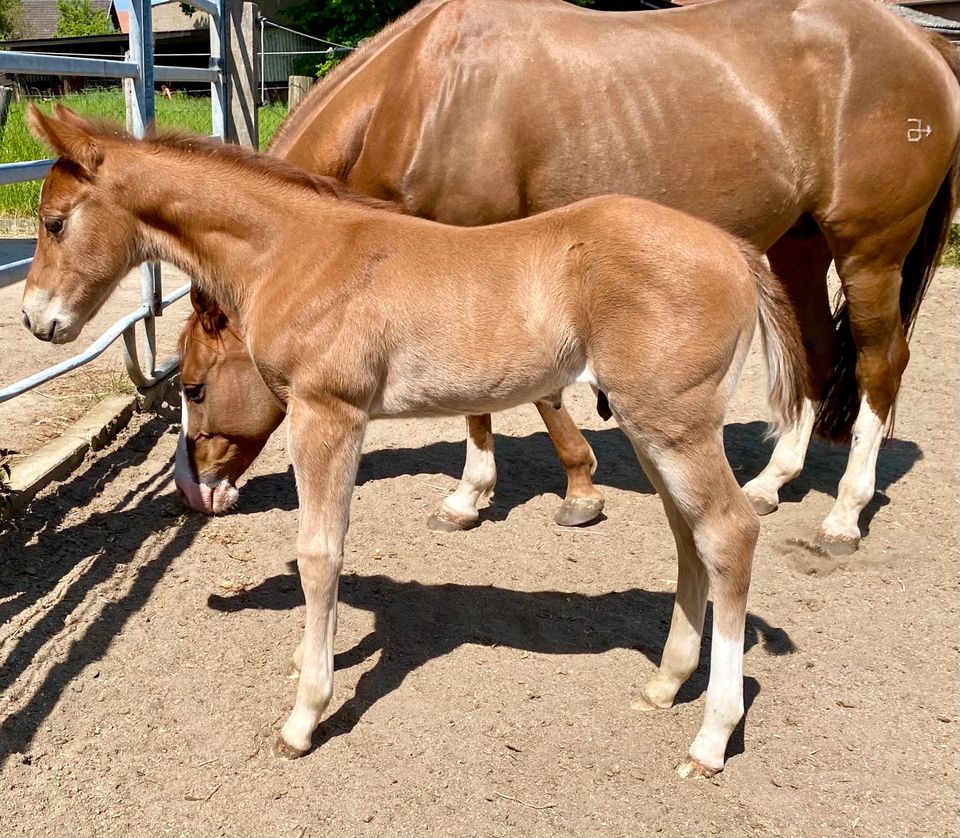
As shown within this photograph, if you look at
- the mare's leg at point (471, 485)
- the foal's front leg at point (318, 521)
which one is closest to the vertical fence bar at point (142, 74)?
the mare's leg at point (471, 485)

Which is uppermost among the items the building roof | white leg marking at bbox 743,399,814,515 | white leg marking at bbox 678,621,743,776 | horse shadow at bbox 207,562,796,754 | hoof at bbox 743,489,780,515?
white leg marking at bbox 678,621,743,776

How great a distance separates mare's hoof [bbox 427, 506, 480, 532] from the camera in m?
3.95

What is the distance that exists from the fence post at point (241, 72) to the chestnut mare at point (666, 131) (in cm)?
250

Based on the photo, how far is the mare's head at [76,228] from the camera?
2.53 metres

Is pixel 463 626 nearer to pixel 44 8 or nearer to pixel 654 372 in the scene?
pixel 654 372

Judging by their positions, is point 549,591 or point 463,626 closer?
point 463,626

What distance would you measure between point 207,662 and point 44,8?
5338cm

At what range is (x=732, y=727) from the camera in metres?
2.45

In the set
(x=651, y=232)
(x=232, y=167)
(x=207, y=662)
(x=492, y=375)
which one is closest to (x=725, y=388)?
(x=651, y=232)

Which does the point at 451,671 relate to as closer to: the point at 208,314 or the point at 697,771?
the point at 697,771

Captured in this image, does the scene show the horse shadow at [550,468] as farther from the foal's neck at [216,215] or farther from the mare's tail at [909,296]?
the foal's neck at [216,215]

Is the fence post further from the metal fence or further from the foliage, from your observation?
the foliage

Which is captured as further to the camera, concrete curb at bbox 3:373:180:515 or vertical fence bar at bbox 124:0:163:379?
vertical fence bar at bbox 124:0:163:379

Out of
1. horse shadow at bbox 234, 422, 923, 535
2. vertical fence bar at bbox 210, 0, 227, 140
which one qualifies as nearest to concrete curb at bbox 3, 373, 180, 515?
horse shadow at bbox 234, 422, 923, 535
